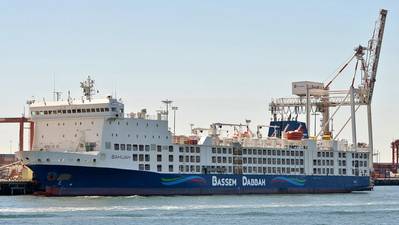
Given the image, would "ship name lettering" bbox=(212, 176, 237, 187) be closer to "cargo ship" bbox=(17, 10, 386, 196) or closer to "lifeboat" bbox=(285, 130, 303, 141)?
"cargo ship" bbox=(17, 10, 386, 196)

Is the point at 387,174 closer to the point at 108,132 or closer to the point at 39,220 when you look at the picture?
the point at 108,132

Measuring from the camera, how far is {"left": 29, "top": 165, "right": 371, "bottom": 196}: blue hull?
83.2 m

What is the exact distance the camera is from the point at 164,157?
8931 centimetres

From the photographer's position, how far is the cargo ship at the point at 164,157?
8362 cm

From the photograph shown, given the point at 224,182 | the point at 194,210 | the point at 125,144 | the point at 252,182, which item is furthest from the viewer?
the point at 252,182

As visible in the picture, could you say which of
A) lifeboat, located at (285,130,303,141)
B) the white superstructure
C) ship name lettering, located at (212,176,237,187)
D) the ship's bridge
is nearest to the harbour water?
the white superstructure

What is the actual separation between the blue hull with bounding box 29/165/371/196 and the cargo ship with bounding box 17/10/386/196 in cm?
8

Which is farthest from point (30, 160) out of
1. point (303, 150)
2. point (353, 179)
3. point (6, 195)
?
point (353, 179)

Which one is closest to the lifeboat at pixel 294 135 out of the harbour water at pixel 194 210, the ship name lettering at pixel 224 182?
the ship name lettering at pixel 224 182

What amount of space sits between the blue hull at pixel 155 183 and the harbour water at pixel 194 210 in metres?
1.91

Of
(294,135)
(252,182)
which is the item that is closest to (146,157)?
(252,182)

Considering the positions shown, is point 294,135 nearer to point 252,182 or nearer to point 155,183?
point 252,182

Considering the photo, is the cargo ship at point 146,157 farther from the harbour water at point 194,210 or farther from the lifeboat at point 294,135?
the harbour water at point 194,210

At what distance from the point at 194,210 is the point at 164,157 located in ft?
64.5
